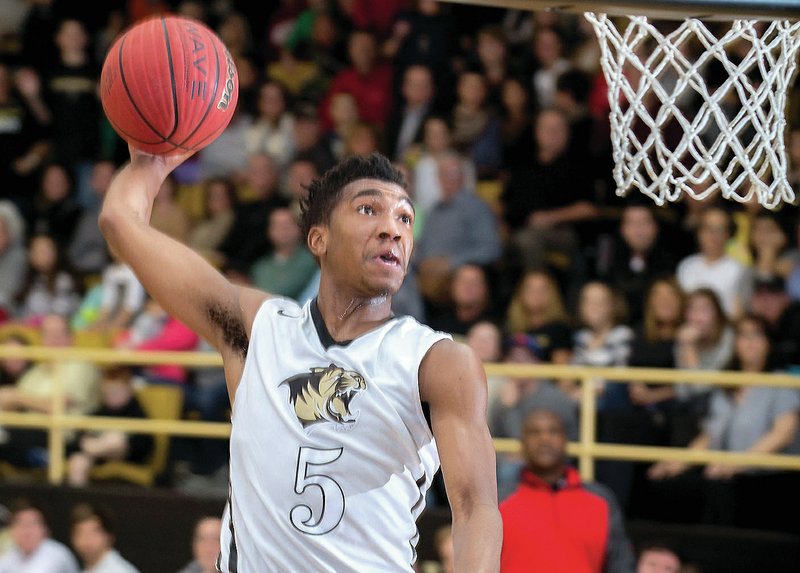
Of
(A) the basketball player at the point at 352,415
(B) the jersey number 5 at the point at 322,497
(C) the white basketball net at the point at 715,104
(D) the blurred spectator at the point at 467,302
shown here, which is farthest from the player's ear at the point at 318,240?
(D) the blurred spectator at the point at 467,302

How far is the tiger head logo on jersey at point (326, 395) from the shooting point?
9.87 ft

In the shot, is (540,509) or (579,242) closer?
(540,509)

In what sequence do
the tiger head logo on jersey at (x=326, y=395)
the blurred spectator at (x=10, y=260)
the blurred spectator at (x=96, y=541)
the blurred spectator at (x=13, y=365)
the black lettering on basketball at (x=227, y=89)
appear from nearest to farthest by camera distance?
the tiger head logo on jersey at (x=326, y=395)
the black lettering on basketball at (x=227, y=89)
the blurred spectator at (x=96, y=541)
the blurred spectator at (x=13, y=365)
the blurred spectator at (x=10, y=260)

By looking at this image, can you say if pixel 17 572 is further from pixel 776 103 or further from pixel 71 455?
pixel 776 103

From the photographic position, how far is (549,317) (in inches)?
291

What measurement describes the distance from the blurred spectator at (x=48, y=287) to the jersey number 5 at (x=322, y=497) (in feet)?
20.2

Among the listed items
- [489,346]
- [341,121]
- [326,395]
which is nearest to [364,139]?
[341,121]

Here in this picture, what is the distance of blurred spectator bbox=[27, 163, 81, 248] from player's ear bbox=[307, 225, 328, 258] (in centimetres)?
656

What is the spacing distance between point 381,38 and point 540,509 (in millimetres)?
Result: 4743

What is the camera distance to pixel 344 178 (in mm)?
3270

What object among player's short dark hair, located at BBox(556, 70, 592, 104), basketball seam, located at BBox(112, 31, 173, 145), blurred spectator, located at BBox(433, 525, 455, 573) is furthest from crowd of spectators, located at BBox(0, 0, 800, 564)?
basketball seam, located at BBox(112, 31, 173, 145)

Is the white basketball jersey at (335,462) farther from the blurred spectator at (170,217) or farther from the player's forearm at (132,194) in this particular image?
the blurred spectator at (170,217)

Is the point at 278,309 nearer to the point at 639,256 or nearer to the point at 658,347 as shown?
the point at 658,347

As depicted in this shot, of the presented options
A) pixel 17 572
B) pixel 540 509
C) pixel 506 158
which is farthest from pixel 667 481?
pixel 17 572
